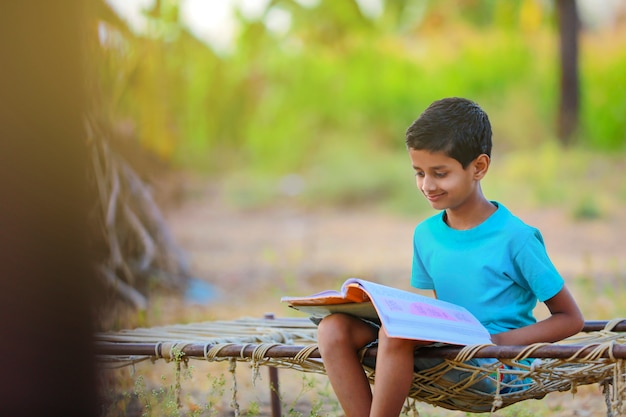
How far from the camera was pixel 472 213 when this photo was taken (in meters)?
2.02

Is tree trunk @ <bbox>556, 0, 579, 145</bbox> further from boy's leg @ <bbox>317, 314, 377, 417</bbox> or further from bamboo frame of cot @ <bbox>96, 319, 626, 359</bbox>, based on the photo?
boy's leg @ <bbox>317, 314, 377, 417</bbox>

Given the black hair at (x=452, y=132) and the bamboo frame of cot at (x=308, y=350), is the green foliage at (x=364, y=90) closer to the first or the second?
the bamboo frame of cot at (x=308, y=350)

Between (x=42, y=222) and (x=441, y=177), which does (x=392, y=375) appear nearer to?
(x=441, y=177)

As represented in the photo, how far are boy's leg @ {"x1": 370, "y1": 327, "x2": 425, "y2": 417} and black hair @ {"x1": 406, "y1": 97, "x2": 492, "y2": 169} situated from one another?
0.44 meters

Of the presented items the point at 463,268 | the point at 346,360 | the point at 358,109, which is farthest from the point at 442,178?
the point at 358,109

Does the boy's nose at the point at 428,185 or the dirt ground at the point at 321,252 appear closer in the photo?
the boy's nose at the point at 428,185

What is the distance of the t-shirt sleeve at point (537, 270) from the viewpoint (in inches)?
73.9

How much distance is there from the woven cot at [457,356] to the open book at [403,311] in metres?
0.06

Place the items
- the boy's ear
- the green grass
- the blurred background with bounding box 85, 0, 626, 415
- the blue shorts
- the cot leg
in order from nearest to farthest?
the blue shorts < the boy's ear < the cot leg < the blurred background with bounding box 85, 0, 626, 415 < the green grass

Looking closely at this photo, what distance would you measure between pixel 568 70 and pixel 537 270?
316 inches

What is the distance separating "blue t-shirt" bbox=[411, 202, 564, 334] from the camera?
6.29 feet

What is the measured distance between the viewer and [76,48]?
73.4 inches

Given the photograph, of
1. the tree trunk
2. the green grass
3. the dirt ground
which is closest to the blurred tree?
the dirt ground

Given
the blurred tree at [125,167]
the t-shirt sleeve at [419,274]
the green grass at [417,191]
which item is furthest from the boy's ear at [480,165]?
the green grass at [417,191]
